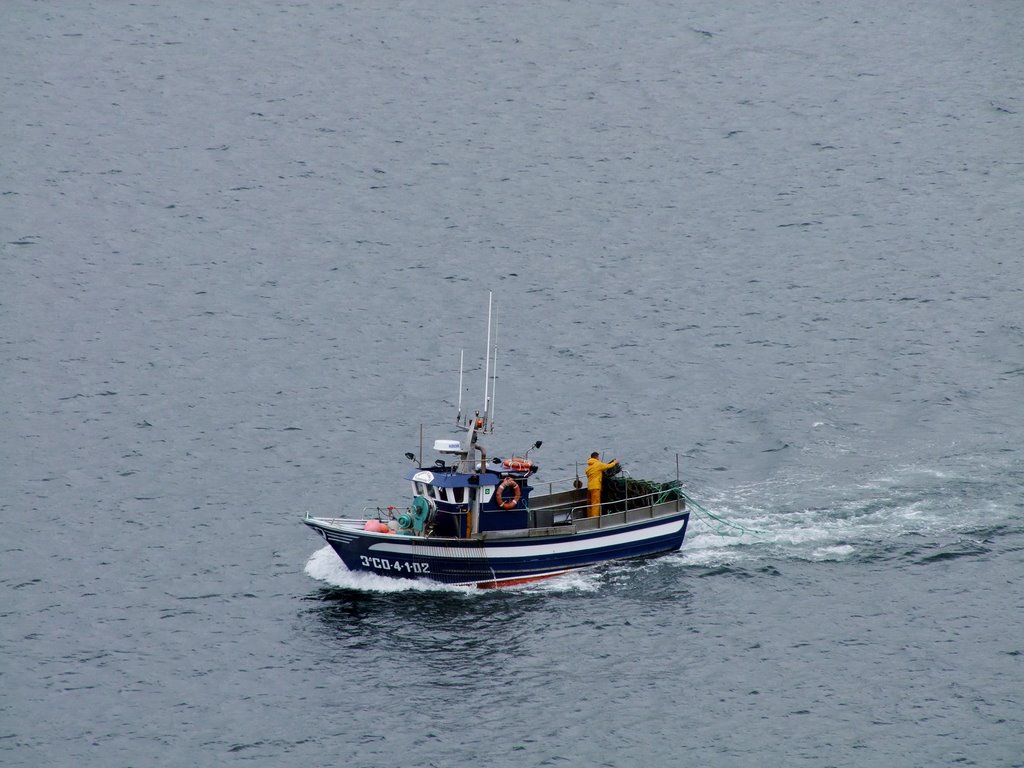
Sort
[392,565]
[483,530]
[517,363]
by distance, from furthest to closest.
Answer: [517,363]
[483,530]
[392,565]

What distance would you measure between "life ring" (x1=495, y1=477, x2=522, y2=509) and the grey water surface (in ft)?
13.6

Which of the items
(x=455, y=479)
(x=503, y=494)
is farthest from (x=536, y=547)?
(x=455, y=479)

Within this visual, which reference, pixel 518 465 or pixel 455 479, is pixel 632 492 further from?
pixel 455 479

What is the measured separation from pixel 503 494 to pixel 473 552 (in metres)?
3.06

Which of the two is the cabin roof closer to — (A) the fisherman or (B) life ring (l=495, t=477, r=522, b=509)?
(B) life ring (l=495, t=477, r=522, b=509)

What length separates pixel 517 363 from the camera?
10325cm

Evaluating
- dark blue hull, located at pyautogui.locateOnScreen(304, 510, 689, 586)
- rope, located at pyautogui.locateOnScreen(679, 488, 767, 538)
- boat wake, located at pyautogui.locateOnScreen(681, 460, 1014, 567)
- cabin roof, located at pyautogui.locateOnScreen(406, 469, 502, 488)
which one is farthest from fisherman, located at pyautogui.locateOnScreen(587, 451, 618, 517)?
cabin roof, located at pyautogui.locateOnScreen(406, 469, 502, 488)

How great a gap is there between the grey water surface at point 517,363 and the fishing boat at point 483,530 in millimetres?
1202

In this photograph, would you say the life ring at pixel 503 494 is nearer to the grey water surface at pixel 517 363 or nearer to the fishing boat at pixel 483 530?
the fishing boat at pixel 483 530

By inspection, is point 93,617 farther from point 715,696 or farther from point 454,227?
point 454,227

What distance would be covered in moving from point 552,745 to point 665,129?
268 feet

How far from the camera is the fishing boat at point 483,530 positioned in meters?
76.6

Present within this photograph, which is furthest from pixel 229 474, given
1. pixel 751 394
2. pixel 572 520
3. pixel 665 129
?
pixel 665 129

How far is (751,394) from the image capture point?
321 ft
